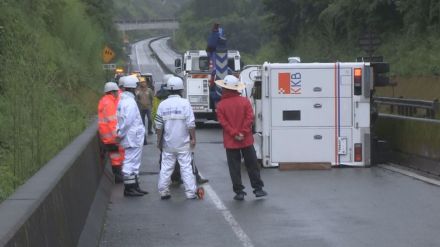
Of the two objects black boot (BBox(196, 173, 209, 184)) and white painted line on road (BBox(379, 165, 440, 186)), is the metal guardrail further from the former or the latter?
black boot (BBox(196, 173, 209, 184))

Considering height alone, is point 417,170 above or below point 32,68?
below

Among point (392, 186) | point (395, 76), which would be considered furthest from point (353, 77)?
point (395, 76)

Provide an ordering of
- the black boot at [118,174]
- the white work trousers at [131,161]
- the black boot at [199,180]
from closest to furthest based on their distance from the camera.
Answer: the white work trousers at [131,161]
the black boot at [199,180]
the black boot at [118,174]

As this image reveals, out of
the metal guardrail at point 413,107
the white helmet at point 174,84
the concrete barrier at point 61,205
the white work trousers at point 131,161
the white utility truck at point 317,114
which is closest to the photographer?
the concrete barrier at point 61,205

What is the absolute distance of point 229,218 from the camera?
34.3 feet

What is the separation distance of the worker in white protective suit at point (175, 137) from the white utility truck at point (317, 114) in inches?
155

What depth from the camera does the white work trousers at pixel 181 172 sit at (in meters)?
12.0

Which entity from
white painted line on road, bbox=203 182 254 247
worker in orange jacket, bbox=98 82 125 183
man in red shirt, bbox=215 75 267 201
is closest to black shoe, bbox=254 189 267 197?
man in red shirt, bbox=215 75 267 201

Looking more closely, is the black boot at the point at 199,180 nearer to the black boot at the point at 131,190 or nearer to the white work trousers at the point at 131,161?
the black boot at the point at 131,190

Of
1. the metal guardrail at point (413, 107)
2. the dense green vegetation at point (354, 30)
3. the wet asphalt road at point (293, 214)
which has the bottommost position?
the wet asphalt road at point (293, 214)

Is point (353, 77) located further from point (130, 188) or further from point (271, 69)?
point (130, 188)

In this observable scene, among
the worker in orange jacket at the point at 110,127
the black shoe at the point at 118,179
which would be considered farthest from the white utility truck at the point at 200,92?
the worker in orange jacket at the point at 110,127

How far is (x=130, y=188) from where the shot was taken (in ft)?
41.5

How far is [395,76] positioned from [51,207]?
31.4 meters
